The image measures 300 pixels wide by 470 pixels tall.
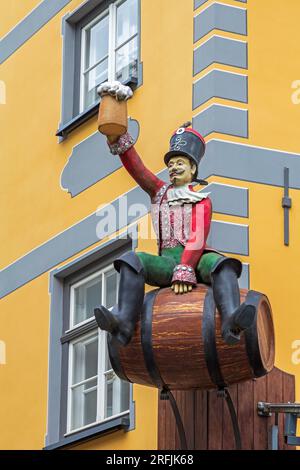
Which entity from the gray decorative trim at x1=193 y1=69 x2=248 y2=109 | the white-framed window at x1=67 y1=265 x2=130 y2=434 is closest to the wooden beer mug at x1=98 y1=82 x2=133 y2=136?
the gray decorative trim at x1=193 y1=69 x2=248 y2=109

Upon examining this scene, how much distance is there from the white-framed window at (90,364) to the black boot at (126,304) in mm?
2258

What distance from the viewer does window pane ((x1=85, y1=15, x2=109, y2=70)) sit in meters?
13.4

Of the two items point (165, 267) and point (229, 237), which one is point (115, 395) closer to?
point (229, 237)

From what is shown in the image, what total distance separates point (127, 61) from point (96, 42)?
0.82 m

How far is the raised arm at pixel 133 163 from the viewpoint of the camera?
1004 centimetres

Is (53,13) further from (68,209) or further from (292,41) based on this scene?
(292,41)

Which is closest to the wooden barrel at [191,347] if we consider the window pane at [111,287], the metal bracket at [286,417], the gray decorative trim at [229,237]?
the metal bracket at [286,417]

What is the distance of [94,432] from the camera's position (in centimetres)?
1162

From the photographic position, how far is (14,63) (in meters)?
14.5

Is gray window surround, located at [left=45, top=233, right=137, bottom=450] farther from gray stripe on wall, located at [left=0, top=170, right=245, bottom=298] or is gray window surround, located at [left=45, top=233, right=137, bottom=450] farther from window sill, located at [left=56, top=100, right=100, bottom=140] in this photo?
window sill, located at [left=56, top=100, right=100, bottom=140]

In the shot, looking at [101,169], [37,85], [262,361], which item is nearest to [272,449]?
[262,361]

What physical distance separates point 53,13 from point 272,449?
5.41m

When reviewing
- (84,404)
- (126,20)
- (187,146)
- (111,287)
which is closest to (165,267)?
(187,146)

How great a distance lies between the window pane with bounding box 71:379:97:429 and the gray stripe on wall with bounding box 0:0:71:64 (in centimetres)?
361
